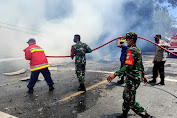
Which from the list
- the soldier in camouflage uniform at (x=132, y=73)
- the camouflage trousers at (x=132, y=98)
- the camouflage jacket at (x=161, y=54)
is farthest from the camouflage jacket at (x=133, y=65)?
the camouflage jacket at (x=161, y=54)

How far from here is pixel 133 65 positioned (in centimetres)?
260

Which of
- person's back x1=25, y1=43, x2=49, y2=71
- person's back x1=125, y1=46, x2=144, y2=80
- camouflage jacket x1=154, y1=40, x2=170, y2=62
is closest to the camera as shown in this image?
person's back x1=125, y1=46, x2=144, y2=80

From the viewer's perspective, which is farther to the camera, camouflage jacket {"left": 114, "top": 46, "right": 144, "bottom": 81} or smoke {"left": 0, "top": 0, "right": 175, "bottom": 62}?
smoke {"left": 0, "top": 0, "right": 175, "bottom": 62}

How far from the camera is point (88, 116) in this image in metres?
3.08

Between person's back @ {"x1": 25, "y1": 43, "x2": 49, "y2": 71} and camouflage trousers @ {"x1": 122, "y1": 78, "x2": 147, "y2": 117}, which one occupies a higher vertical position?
person's back @ {"x1": 25, "y1": 43, "x2": 49, "y2": 71}

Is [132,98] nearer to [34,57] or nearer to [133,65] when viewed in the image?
[133,65]

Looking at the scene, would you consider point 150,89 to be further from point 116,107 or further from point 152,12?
point 152,12

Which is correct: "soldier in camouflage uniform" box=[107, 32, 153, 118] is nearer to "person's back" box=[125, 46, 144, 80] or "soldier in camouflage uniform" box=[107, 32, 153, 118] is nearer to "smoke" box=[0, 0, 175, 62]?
"person's back" box=[125, 46, 144, 80]

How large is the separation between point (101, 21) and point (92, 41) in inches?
96.8

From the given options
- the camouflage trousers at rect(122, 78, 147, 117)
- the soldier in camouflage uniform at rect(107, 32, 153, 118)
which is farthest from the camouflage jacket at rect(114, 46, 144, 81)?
the camouflage trousers at rect(122, 78, 147, 117)

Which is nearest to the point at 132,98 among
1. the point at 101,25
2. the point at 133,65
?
the point at 133,65

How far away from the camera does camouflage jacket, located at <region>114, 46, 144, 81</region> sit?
8.33 feet

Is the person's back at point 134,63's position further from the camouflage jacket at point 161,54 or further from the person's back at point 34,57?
the person's back at point 34,57

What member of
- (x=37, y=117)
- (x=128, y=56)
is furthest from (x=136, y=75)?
(x=37, y=117)
